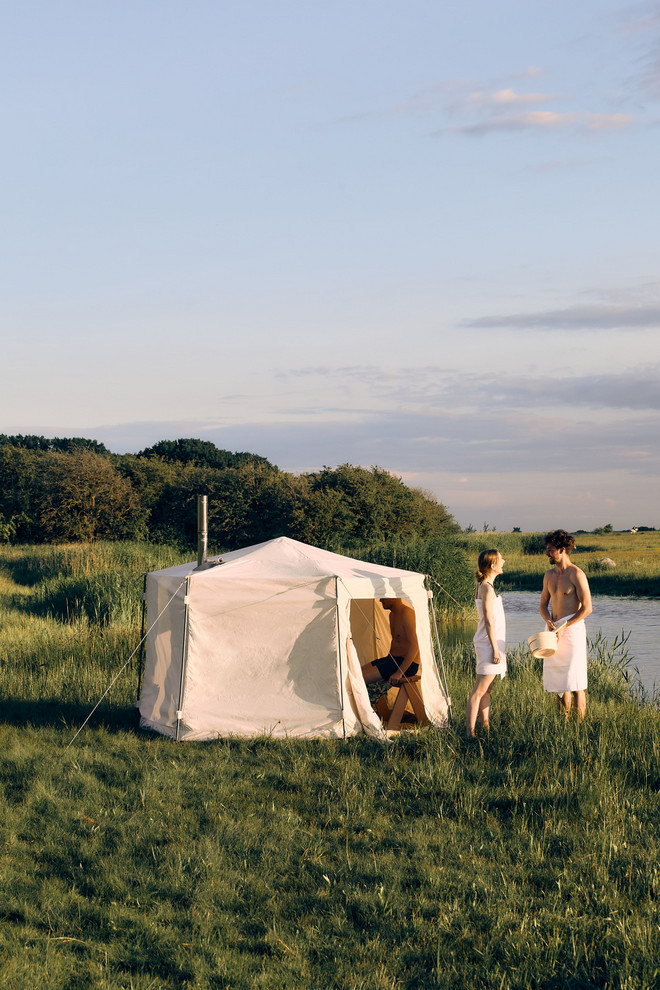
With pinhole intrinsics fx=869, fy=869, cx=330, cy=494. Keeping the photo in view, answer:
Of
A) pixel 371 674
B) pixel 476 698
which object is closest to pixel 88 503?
pixel 371 674

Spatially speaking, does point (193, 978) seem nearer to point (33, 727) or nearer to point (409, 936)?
point (409, 936)

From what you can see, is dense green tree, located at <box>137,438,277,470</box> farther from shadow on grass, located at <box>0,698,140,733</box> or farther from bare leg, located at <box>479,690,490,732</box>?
bare leg, located at <box>479,690,490,732</box>

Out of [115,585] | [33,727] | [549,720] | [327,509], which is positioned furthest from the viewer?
[327,509]

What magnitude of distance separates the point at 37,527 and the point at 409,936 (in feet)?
112

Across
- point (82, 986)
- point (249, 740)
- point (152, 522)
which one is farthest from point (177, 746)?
point (152, 522)

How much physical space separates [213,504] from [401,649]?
74.0ft

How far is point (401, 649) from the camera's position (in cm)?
857

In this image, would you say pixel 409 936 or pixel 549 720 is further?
pixel 549 720

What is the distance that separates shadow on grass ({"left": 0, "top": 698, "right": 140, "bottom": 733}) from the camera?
876cm

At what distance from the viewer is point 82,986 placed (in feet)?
13.1

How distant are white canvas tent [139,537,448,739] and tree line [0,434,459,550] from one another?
19.3m

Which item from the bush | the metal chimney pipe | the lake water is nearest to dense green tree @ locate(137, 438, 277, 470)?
the bush

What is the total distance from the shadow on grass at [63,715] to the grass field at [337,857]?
→ 61 millimetres

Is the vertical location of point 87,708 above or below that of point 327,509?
below
